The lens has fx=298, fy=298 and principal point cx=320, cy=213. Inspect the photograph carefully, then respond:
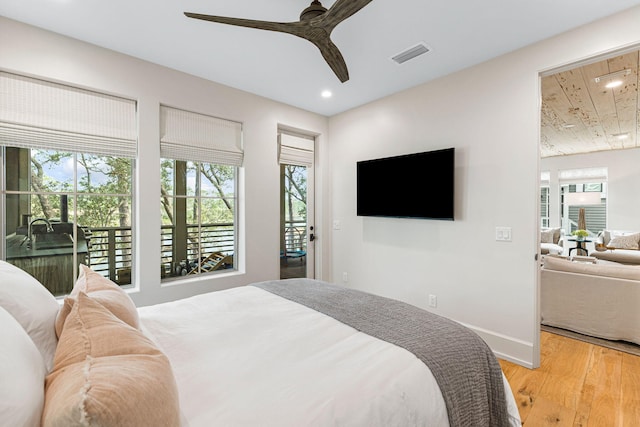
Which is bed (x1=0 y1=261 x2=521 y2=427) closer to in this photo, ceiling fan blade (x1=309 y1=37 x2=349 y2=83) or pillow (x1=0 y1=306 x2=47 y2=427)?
pillow (x1=0 y1=306 x2=47 y2=427)

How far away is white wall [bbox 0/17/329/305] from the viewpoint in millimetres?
2268

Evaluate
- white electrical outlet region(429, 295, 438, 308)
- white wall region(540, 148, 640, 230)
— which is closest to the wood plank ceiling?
white wall region(540, 148, 640, 230)

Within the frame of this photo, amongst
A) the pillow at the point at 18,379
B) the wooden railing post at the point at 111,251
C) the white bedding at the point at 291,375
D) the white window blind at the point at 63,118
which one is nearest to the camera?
the pillow at the point at 18,379

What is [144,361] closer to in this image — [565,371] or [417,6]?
[417,6]

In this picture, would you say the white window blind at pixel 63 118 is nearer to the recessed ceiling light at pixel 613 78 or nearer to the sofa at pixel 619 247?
the recessed ceiling light at pixel 613 78

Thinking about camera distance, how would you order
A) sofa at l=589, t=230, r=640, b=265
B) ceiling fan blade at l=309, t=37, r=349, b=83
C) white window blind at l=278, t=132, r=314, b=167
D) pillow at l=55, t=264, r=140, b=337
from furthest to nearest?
sofa at l=589, t=230, r=640, b=265
white window blind at l=278, t=132, r=314, b=167
ceiling fan blade at l=309, t=37, r=349, b=83
pillow at l=55, t=264, r=140, b=337

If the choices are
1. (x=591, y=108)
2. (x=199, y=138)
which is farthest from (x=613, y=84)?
(x=199, y=138)

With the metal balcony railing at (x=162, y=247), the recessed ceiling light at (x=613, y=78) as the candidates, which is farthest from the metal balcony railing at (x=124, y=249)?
the recessed ceiling light at (x=613, y=78)

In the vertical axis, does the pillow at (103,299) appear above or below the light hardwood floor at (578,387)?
above

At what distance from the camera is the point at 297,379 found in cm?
104

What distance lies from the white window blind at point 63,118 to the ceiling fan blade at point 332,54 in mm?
1879

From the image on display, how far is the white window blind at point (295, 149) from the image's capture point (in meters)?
3.82

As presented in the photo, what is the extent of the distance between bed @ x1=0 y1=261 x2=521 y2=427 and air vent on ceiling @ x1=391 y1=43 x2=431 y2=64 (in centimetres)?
209

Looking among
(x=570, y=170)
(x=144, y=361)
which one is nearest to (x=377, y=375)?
(x=144, y=361)
